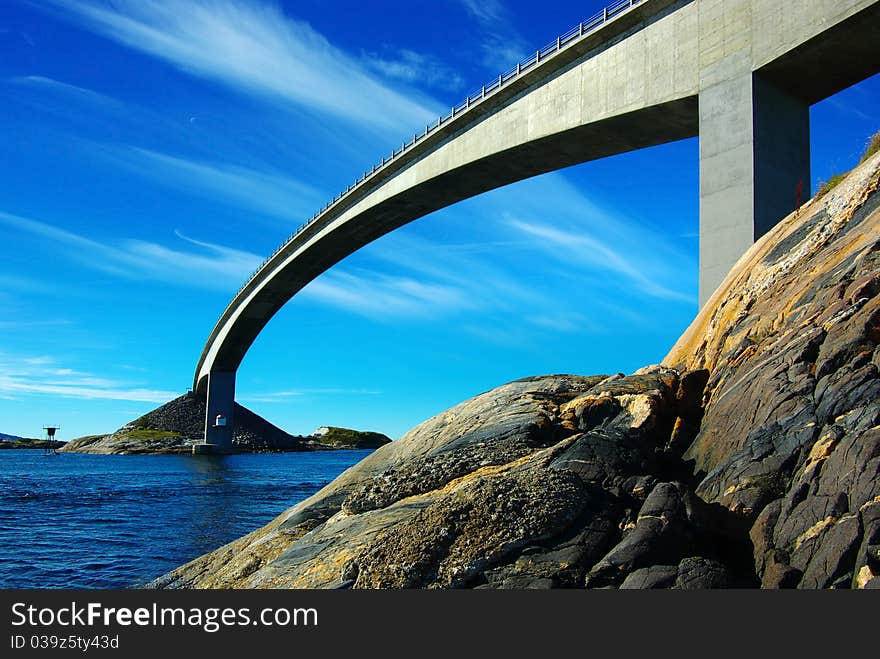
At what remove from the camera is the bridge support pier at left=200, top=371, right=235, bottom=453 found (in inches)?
3233

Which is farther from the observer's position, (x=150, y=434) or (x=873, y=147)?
(x=150, y=434)

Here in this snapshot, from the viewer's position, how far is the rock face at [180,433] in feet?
316

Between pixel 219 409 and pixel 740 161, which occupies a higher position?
pixel 219 409

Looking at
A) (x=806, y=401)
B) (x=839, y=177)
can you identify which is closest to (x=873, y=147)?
(x=839, y=177)

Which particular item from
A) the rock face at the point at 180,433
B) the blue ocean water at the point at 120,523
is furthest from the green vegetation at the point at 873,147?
the rock face at the point at 180,433

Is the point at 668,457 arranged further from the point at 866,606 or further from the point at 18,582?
the point at 18,582

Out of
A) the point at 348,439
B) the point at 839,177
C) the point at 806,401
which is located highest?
the point at 348,439

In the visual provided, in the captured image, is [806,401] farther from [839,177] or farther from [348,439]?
[348,439]

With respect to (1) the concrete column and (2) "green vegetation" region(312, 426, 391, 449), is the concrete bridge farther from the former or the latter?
(2) "green vegetation" region(312, 426, 391, 449)

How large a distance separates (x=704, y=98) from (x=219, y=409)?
75.0m

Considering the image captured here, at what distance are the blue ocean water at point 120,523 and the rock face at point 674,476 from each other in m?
6.67

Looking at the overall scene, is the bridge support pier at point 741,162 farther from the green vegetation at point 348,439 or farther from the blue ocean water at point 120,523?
the green vegetation at point 348,439

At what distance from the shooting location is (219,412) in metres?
83.9

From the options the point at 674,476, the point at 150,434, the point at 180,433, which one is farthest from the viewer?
the point at 180,433
